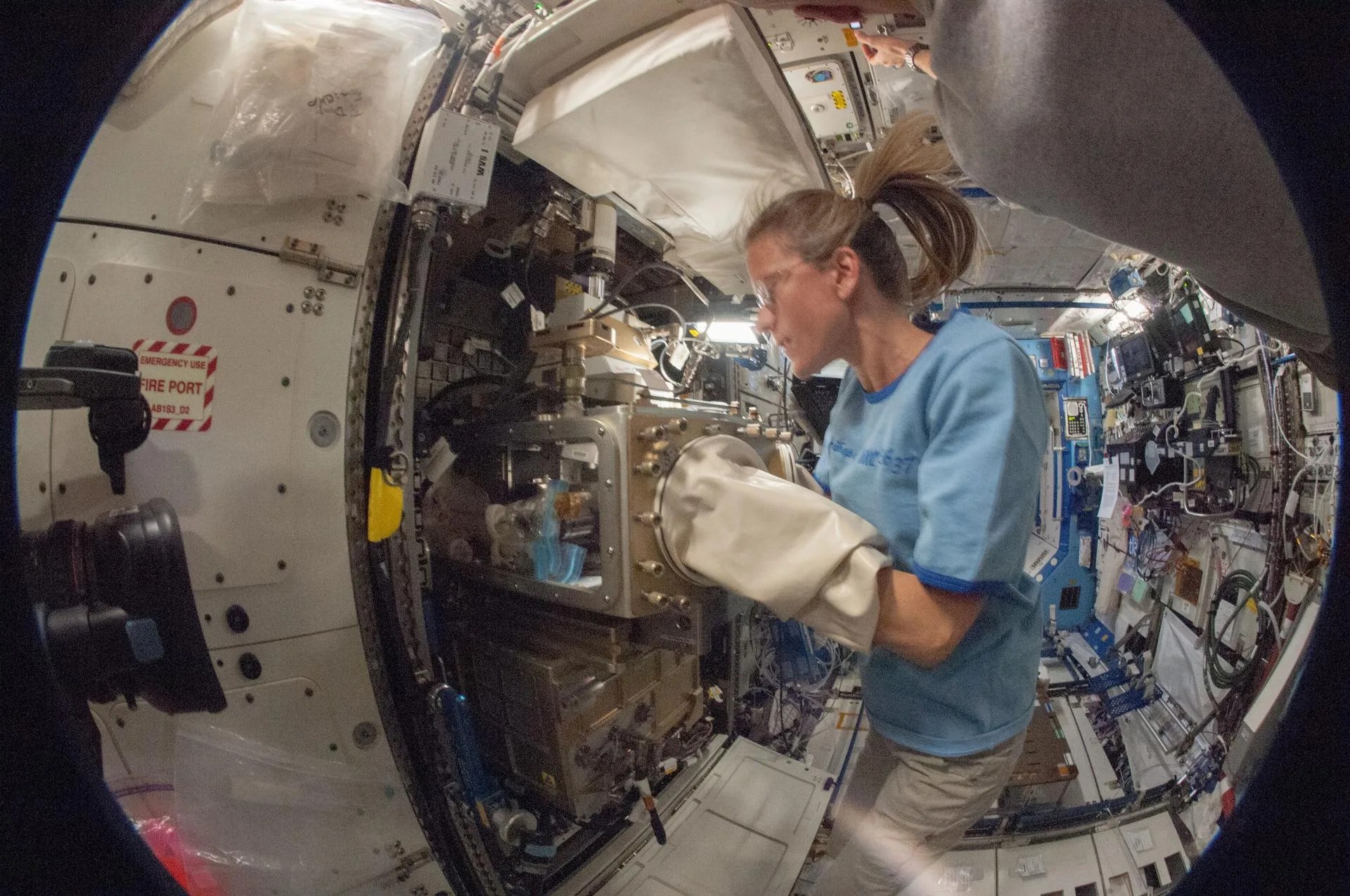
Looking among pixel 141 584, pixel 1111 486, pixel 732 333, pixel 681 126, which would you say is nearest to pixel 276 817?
pixel 141 584

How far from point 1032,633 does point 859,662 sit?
0.38 m

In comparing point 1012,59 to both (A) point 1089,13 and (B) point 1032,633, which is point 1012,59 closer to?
(A) point 1089,13

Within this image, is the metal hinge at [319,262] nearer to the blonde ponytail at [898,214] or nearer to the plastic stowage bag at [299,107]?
the plastic stowage bag at [299,107]

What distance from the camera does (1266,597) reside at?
1.97 meters

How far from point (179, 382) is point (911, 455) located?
1.45 meters

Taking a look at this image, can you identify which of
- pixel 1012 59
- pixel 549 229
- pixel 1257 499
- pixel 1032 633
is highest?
pixel 549 229

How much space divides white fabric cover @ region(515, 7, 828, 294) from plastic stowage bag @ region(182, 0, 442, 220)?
14.7 inches

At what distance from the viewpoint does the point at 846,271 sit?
0.88 m

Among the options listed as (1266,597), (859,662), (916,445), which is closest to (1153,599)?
(1266,597)

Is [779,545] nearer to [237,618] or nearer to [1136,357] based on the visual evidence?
[237,618]

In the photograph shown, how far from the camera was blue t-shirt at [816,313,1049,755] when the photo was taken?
67cm

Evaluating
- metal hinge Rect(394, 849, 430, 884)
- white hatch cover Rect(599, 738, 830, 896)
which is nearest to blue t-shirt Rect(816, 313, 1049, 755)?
white hatch cover Rect(599, 738, 830, 896)

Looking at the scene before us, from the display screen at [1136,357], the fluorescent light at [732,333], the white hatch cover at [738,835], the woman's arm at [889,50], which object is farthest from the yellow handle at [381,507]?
the display screen at [1136,357]

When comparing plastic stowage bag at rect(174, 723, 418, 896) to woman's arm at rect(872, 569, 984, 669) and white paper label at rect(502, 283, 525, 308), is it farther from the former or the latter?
white paper label at rect(502, 283, 525, 308)
